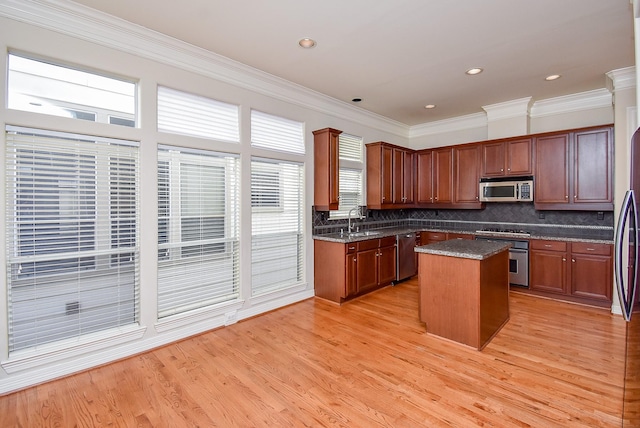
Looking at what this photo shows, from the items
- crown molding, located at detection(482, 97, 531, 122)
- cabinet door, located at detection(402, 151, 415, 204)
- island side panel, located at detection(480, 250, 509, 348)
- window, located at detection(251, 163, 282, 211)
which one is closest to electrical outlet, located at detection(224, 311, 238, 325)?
window, located at detection(251, 163, 282, 211)

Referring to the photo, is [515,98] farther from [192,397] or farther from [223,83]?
[192,397]

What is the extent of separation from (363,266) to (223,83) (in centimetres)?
298

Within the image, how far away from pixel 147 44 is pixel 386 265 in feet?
13.5

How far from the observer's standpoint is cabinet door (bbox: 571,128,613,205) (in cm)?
415

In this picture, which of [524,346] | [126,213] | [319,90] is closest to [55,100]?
[126,213]

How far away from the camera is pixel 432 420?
1992 mm

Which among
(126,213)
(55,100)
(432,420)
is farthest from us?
(126,213)

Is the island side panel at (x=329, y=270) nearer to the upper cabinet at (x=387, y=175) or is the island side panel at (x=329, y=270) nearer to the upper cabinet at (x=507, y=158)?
the upper cabinet at (x=387, y=175)

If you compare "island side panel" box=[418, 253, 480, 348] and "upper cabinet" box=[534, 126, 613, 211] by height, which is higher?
"upper cabinet" box=[534, 126, 613, 211]

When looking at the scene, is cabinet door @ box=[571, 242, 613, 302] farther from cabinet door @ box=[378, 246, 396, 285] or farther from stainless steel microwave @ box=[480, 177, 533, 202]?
cabinet door @ box=[378, 246, 396, 285]

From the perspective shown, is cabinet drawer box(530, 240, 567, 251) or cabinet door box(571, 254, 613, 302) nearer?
cabinet door box(571, 254, 613, 302)

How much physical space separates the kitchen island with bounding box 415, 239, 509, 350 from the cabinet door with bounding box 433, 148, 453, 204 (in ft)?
7.94

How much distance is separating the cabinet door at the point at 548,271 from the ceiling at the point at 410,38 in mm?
2355

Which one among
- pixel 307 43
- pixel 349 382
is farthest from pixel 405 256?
pixel 307 43
